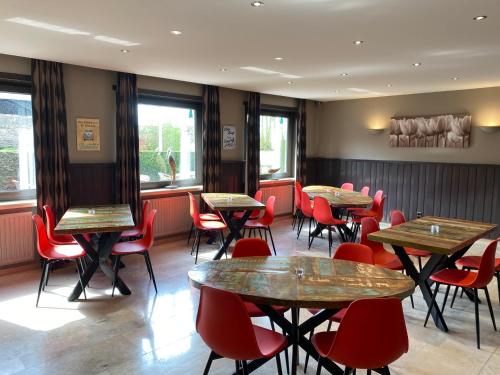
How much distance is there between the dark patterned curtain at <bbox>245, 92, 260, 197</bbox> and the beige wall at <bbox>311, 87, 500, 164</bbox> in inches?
83.4

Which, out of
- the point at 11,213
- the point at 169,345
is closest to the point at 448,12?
the point at 169,345

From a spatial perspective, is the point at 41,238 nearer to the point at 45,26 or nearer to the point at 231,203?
the point at 45,26

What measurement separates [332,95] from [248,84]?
6.90 feet

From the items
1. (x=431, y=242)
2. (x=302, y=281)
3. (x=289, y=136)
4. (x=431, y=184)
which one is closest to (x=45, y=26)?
(x=302, y=281)

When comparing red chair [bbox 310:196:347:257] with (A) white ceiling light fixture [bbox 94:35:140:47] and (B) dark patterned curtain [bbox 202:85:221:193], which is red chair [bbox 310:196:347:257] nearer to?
(B) dark patterned curtain [bbox 202:85:221:193]

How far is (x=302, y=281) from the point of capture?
233 cm

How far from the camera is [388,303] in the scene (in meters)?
1.87

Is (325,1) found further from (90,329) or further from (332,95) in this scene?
(332,95)

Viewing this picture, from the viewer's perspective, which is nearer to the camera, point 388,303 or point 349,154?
point 388,303

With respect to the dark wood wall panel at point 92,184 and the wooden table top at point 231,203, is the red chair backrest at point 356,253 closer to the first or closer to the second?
the wooden table top at point 231,203

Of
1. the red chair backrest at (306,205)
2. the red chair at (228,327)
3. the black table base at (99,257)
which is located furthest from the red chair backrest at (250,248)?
the red chair backrest at (306,205)

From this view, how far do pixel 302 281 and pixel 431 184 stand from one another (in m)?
5.70

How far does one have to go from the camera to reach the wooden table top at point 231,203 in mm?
4853

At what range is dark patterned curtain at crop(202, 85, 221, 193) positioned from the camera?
21.4 feet
